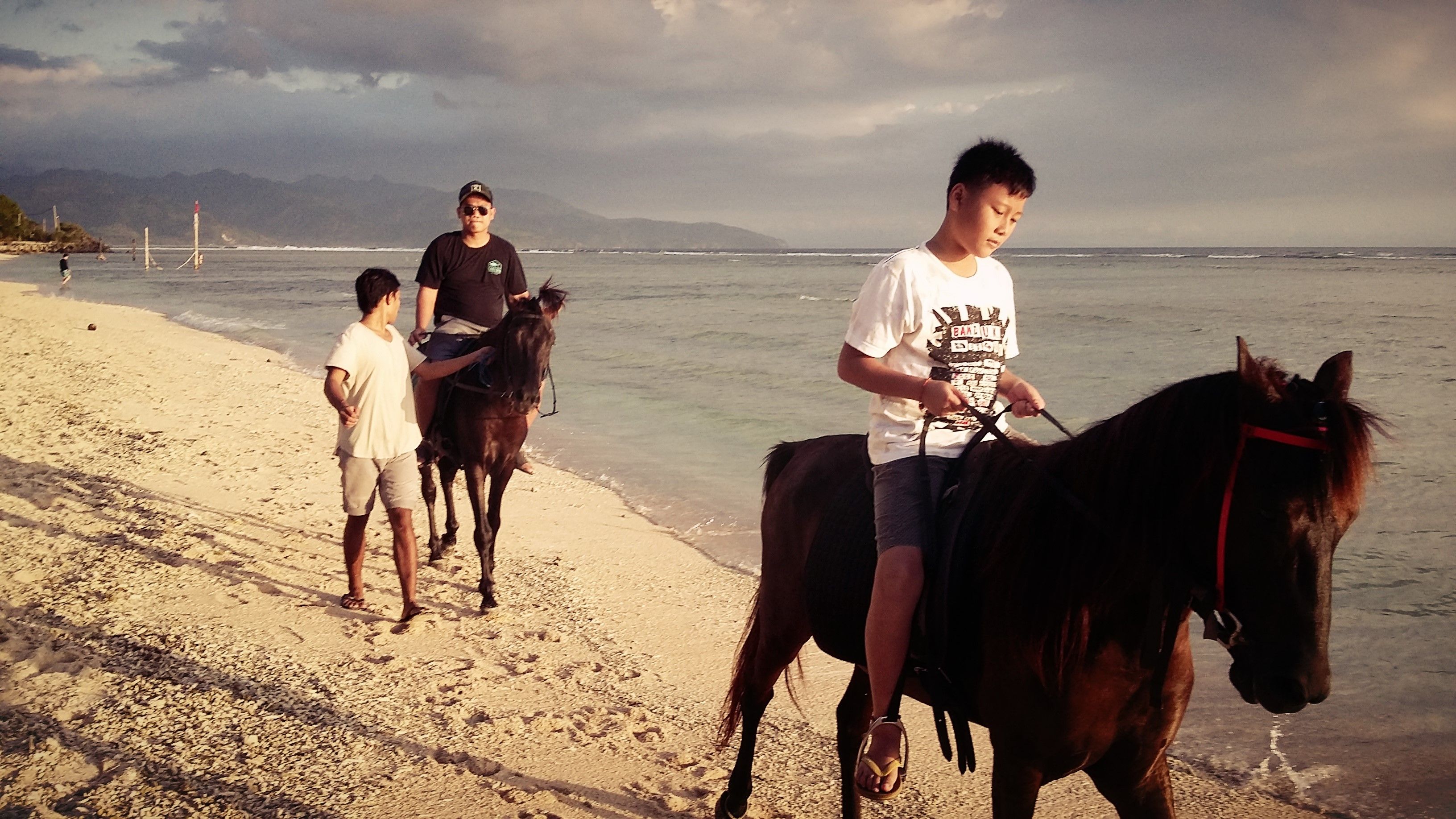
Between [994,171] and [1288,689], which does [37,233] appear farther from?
[1288,689]

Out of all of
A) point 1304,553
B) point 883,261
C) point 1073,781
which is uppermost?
point 883,261

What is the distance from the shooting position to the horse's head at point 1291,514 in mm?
2004

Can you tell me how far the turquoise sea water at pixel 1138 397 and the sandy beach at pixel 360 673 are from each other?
72cm

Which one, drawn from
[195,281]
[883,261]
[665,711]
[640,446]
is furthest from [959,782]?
[195,281]

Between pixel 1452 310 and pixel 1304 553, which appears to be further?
pixel 1452 310

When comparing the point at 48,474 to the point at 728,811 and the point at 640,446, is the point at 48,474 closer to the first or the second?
the point at 640,446

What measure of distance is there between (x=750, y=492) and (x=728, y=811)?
5992mm

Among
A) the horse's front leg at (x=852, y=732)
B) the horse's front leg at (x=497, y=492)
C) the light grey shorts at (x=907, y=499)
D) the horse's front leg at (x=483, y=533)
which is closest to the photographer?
the light grey shorts at (x=907, y=499)

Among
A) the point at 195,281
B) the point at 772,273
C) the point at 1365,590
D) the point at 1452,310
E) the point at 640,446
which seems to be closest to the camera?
the point at 1365,590

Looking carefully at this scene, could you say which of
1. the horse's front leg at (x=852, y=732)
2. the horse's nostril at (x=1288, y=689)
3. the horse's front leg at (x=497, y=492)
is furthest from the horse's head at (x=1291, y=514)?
the horse's front leg at (x=497, y=492)

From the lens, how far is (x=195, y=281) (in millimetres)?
53406

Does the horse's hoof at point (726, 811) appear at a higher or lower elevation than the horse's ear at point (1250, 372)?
lower

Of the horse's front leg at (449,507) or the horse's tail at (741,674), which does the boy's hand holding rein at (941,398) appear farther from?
the horse's front leg at (449,507)

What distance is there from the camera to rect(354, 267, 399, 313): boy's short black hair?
220 inches
